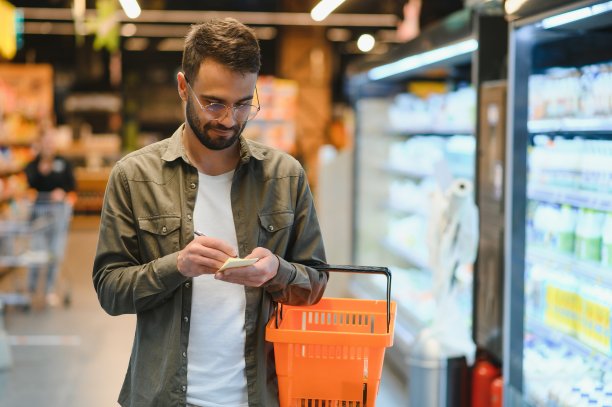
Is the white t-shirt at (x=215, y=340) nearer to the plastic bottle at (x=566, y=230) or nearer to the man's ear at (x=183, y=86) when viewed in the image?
the man's ear at (x=183, y=86)

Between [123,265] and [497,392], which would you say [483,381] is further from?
[123,265]

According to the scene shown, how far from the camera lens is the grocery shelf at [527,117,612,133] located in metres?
4.10

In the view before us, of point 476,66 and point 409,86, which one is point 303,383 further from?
point 409,86

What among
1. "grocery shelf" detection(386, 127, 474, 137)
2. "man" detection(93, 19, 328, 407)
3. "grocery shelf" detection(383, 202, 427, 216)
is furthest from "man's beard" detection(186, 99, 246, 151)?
"grocery shelf" detection(383, 202, 427, 216)

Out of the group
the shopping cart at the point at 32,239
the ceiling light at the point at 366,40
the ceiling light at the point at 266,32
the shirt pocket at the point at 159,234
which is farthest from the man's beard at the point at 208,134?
the ceiling light at the point at 366,40

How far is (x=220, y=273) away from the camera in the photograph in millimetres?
1979

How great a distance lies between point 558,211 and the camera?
4.57 meters

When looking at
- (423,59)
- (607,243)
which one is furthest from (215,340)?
(423,59)

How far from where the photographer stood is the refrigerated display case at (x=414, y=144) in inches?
203

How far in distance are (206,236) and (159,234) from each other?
0.59 ft

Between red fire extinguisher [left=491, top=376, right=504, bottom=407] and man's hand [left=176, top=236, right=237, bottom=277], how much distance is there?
312 centimetres

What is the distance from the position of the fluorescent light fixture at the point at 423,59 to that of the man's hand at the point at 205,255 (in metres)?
3.34

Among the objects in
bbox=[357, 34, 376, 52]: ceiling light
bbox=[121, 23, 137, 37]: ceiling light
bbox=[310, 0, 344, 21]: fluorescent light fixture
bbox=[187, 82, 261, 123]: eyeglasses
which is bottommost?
bbox=[187, 82, 261, 123]: eyeglasses

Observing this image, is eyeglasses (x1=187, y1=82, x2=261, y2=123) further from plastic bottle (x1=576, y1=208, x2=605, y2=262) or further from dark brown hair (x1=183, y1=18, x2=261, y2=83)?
plastic bottle (x1=576, y1=208, x2=605, y2=262)
